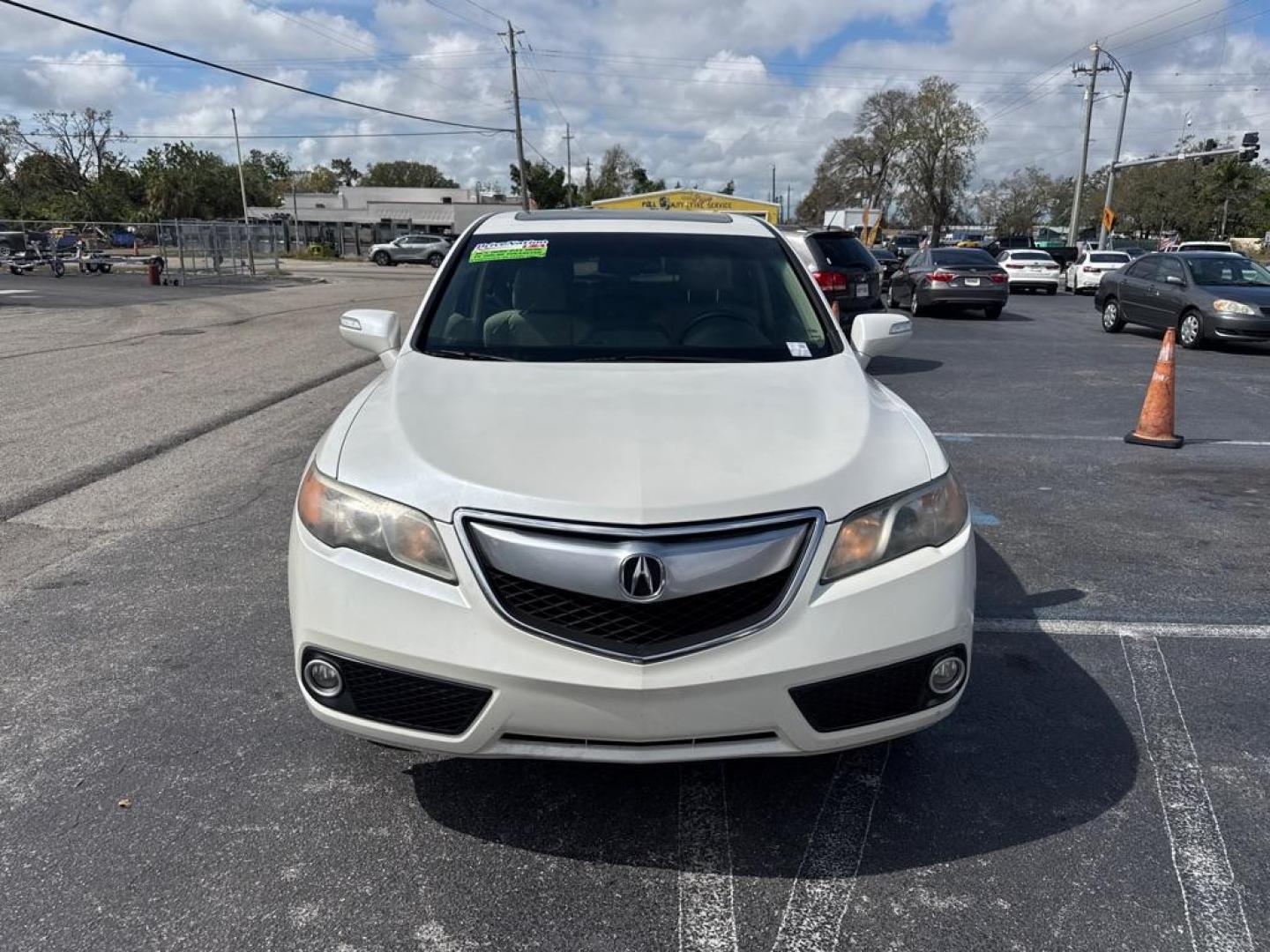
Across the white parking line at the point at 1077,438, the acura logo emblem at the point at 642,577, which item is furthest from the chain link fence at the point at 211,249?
the acura logo emblem at the point at 642,577

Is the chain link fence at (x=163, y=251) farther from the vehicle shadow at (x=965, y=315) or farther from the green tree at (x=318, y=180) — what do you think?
the green tree at (x=318, y=180)

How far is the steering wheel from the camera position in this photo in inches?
153

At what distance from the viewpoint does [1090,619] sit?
4367 mm

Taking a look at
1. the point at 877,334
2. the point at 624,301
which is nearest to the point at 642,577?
the point at 624,301

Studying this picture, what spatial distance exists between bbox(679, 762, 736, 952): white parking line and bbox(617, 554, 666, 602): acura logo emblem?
2.70 ft

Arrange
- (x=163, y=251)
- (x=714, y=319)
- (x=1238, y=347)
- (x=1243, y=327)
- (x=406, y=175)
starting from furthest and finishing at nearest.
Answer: (x=406, y=175), (x=163, y=251), (x=1238, y=347), (x=1243, y=327), (x=714, y=319)

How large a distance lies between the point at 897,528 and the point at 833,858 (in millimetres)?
926

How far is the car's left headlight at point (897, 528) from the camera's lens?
251 centimetres

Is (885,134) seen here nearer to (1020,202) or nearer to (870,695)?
(1020,202)

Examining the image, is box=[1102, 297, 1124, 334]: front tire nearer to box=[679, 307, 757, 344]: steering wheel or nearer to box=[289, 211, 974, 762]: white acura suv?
box=[679, 307, 757, 344]: steering wheel

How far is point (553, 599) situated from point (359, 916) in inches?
37.1

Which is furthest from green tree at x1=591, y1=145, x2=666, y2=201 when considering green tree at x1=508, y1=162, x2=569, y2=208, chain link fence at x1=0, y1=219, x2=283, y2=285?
chain link fence at x1=0, y1=219, x2=283, y2=285

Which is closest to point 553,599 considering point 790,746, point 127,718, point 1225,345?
point 790,746

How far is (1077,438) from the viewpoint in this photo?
8297mm
